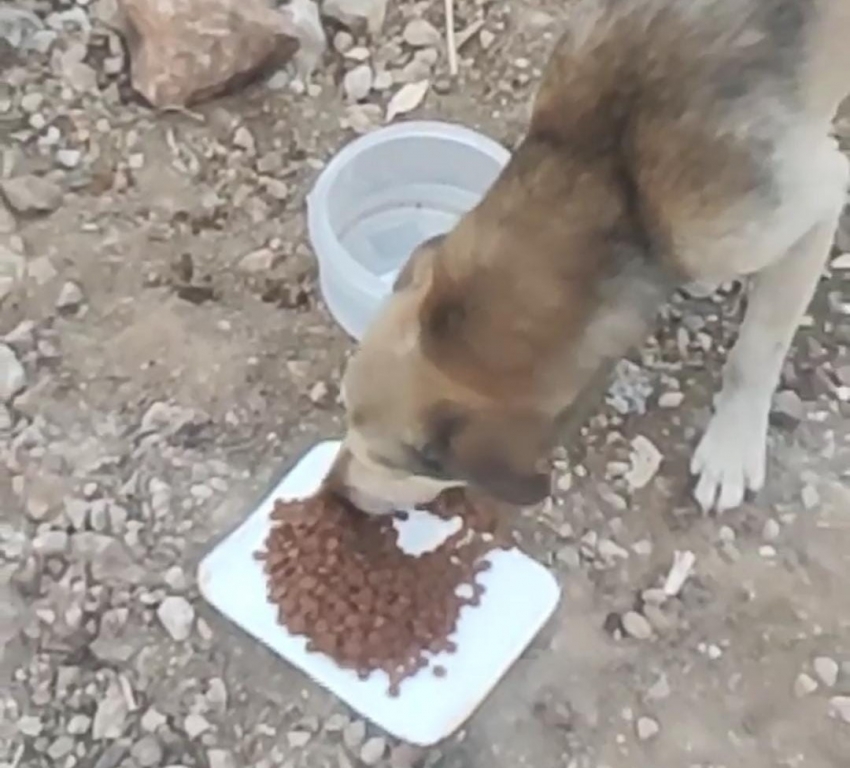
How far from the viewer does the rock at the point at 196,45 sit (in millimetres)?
2564

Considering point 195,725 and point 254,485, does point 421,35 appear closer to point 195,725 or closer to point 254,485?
point 254,485

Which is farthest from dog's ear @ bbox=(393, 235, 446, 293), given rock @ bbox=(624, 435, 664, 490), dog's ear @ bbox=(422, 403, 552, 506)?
rock @ bbox=(624, 435, 664, 490)

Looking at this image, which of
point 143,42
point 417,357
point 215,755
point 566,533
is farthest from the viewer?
point 143,42

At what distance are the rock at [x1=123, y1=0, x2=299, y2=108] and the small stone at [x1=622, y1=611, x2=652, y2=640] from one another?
997 millimetres

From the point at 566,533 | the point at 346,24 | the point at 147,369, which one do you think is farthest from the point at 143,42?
the point at 566,533

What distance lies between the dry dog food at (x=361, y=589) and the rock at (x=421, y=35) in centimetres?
84

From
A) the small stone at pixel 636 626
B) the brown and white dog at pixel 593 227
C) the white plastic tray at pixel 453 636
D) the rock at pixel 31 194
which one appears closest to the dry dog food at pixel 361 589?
the white plastic tray at pixel 453 636

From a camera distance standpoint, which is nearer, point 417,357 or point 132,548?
point 417,357

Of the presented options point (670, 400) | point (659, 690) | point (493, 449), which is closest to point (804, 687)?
point (659, 690)

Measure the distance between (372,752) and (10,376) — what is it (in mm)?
709

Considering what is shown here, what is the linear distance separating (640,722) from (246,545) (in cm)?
54

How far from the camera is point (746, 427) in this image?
7.64ft

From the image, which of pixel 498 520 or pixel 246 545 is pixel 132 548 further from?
pixel 498 520

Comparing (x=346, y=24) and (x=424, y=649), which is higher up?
(x=346, y=24)
